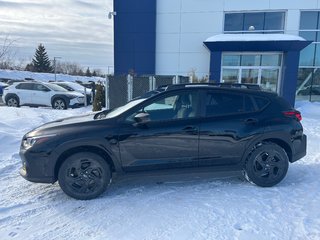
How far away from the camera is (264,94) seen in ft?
14.7

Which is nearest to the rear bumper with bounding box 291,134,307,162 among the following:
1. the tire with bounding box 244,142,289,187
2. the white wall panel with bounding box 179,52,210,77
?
the tire with bounding box 244,142,289,187

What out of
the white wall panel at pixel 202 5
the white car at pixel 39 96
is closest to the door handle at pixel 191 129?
the white car at pixel 39 96

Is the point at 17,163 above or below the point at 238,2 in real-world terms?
below

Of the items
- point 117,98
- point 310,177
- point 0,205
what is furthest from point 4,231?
point 117,98

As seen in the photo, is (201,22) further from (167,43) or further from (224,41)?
(224,41)

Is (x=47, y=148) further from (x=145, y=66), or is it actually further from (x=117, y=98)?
(x=145, y=66)

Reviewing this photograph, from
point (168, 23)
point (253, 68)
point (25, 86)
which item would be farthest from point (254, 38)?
point (25, 86)

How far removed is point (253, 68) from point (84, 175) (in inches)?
588

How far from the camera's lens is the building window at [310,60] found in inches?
652

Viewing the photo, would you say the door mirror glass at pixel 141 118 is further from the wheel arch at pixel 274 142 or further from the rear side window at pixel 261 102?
the rear side window at pixel 261 102

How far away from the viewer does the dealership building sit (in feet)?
51.5

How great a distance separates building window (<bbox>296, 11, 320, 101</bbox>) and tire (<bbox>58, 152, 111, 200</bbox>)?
1680 centimetres

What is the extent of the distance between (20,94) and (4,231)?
1317 centimetres

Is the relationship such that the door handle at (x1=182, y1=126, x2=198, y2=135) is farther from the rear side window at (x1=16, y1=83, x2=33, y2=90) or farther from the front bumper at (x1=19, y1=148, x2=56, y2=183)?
the rear side window at (x1=16, y1=83, x2=33, y2=90)
